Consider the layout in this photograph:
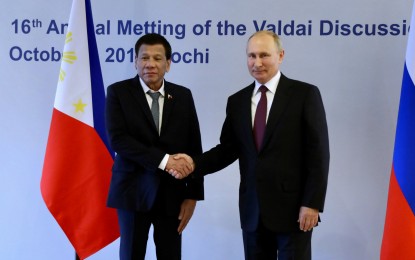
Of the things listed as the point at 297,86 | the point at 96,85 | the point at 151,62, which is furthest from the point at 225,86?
the point at 297,86

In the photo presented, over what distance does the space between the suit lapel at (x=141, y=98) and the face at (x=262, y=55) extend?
532mm

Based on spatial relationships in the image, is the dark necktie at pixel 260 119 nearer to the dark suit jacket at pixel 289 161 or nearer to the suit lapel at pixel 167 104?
the dark suit jacket at pixel 289 161

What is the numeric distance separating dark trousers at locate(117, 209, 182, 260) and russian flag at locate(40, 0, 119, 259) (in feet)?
1.80

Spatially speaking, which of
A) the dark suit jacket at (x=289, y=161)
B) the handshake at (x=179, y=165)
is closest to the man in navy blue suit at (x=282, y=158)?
the dark suit jacket at (x=289, y=161)

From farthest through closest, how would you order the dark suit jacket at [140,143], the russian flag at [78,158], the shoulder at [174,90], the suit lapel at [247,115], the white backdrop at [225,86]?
the white backdrop at [225,86]
the russian flag at [78,158]
the shoulder at [174,90]
the dark suit jacket at [140,143]
the suit lapel at [247,115]

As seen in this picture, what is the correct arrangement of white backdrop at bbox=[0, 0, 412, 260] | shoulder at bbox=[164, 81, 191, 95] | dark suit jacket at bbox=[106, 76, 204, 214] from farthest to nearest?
white backdrop at bbox=[0, 0, 412, 260] → shoulder at bbox=[164, 81, 191, 95] → dark suit jacket at bbox=[106, 76, 204, 214]

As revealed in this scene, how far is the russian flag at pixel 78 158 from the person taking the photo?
2881 millimetres

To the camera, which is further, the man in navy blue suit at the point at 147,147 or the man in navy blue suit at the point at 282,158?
the man in navy blue suit at the point at 147,147

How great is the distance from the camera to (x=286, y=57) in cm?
317

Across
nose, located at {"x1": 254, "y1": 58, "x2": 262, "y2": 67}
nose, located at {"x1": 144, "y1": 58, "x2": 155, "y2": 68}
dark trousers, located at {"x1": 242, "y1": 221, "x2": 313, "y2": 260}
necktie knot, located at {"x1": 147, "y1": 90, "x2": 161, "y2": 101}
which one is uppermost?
nose, located at {"x1": 144, "y1": 58, "x2": 155, "y2": 68}

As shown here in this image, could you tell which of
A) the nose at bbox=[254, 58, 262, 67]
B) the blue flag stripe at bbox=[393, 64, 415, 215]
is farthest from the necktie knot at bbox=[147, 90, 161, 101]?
the blue flag stripe at bbox=[393, 64, 415, 215]

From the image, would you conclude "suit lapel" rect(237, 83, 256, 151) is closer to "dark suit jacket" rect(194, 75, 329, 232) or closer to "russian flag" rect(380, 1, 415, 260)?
"dark suit jacket" rect(194, 75, 329, 232)

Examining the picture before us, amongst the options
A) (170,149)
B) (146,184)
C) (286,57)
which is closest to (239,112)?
(170,149)

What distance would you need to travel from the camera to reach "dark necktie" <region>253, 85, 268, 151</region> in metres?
2.21
